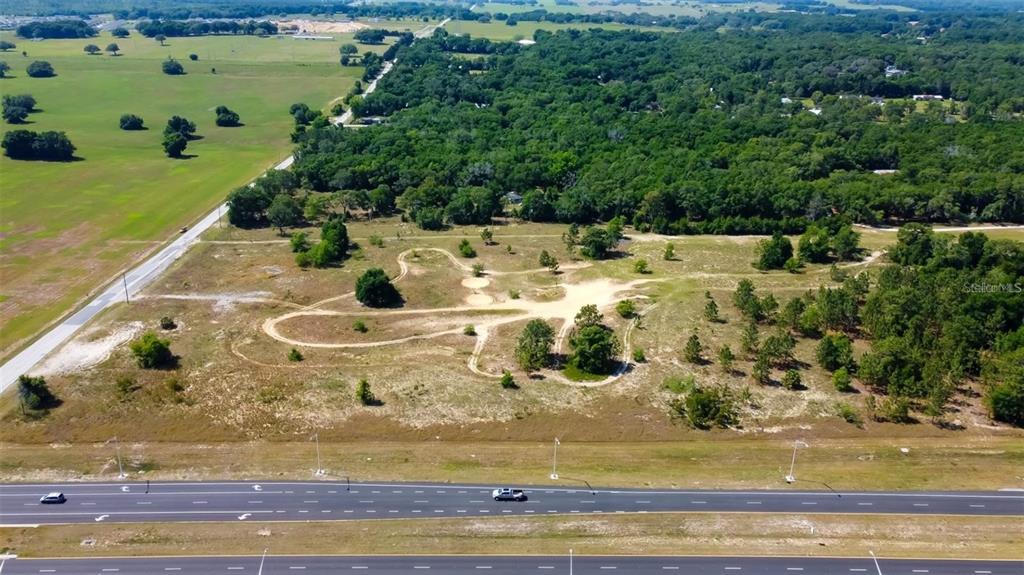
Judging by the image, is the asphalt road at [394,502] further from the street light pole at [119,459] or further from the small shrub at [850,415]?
the small shrub at [850,415]

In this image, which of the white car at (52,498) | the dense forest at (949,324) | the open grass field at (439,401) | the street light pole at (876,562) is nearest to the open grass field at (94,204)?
the open grass field at (439,401)

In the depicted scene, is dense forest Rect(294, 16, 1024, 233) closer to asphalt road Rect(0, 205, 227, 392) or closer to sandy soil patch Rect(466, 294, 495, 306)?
sandy soil patch Rect(466, 294, 495, 306)

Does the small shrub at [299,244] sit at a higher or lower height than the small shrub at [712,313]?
higher

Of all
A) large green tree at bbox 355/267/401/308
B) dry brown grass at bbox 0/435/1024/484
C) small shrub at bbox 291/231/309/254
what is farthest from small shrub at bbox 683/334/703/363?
small shrub at bbox 291/231/309/254

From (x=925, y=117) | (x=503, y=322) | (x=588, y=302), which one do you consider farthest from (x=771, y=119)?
(x=503, y=322)

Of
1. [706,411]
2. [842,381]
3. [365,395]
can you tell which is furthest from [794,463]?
[365,395]

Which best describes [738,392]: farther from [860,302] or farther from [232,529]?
[232,529]

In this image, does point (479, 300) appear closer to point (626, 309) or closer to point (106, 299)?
point (626, 309)

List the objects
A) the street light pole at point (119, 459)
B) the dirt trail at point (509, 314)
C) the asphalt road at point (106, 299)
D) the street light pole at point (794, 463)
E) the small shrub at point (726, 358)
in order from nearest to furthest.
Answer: the street light pole at point (119, 459) → the street light pole at point (794, 463) → the asphalt road at point (106, 299) → the small shrub at point (726, 358) → the dirt trail at point (509, 314)
